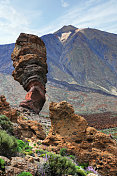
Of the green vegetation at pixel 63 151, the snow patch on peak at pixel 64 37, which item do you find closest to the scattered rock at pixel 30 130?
the green vegetation at pixel 63 151

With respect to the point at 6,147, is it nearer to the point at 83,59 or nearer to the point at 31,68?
the point at 31,68

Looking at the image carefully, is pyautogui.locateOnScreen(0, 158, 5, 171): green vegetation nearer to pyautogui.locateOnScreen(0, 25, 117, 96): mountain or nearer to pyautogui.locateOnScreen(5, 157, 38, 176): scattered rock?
pyautogui.locateOnScreen(5, 157, 38, 176): scattered rock

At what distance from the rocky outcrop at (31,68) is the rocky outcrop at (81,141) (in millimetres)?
9789

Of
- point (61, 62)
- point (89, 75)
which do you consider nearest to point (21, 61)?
point (89, 75)

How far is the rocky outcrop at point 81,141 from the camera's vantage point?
5895mm

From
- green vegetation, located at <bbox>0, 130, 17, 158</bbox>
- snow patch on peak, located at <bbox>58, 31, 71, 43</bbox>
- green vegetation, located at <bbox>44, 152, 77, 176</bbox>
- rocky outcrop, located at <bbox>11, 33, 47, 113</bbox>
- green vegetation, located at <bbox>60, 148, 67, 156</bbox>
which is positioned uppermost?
snow patch on peak, located at <bbox>58, 31, 71, 43</bbox>

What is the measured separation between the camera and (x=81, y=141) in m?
6.78

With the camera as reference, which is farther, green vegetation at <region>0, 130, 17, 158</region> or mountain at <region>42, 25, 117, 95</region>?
mountain at <region>42, 25, 117, 95</region>

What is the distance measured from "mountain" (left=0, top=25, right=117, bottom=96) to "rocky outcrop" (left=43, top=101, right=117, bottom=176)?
7505cm

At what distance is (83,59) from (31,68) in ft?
318

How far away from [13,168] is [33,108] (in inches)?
539

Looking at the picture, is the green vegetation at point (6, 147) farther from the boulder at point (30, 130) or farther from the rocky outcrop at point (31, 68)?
the rocky outcrop at point (31, 68)

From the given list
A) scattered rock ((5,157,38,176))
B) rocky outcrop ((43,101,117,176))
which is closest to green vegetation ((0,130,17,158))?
scattered rock ((5,157,38,176))

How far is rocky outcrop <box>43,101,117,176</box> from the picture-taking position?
5.89 m
